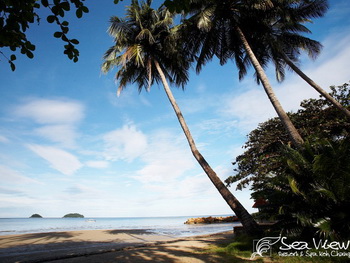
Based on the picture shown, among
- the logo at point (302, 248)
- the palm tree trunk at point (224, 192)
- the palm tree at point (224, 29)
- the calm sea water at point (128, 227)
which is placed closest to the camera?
the logo at point (302, 248)

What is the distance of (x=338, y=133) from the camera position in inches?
447

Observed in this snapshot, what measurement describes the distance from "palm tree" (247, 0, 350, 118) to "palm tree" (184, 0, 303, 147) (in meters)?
0.75

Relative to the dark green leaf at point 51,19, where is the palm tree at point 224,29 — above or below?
above

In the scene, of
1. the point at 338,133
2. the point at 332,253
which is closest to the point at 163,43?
the point at 338,133

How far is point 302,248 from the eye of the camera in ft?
16.4

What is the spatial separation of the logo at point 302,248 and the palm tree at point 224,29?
631 cm

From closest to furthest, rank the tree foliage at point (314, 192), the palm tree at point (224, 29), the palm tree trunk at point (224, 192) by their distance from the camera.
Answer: the tree foliage at point (314, 192) < the palm tree trunk at point (224, 192) < the palm tree at point (224, 29)

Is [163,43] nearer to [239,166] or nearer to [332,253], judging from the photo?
[239,166]

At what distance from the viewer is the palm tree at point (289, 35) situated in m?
11.2

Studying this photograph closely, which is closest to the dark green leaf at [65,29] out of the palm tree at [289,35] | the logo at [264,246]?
the logo at [264,246]

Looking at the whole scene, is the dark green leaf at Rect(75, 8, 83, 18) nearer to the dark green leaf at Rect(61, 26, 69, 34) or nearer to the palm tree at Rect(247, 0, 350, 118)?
the dark green leaf at Rect(61, 26, 69, 34)

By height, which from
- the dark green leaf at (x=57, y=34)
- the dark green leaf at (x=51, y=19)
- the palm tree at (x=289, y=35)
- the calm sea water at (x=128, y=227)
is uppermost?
the palm tree at (x=289, y=35)

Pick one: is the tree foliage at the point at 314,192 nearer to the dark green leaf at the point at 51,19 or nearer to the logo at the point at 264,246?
the logo at the point at 264,246

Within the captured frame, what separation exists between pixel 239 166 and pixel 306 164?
7755mm
